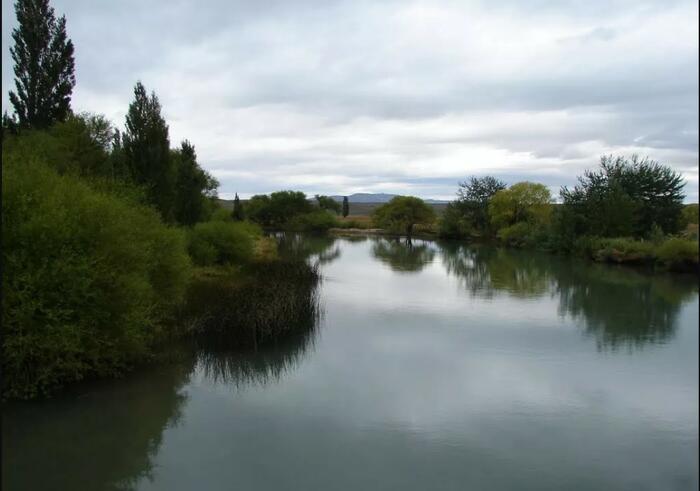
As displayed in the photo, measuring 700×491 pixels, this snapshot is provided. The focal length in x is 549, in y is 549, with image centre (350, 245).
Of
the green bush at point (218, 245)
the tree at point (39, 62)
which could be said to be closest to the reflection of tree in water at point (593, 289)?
the green bush at point (218, 245)

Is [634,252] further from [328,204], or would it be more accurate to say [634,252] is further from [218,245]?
[328,204]

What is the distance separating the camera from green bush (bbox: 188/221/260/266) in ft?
74.1

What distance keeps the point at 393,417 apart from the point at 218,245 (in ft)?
55.3

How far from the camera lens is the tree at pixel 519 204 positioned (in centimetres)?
4934

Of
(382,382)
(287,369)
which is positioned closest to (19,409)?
(287,369)

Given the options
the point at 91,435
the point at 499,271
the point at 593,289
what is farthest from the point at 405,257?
the point at 91,435

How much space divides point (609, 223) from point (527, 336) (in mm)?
23702

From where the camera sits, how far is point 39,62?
20391mm

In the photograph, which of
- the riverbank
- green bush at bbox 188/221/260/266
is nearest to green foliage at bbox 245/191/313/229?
the riverbank

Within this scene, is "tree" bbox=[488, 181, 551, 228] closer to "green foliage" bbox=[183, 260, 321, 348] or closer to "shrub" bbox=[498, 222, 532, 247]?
"shrub" bbox=[498, 222, 532, 247]

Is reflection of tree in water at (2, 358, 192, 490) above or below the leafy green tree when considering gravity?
below

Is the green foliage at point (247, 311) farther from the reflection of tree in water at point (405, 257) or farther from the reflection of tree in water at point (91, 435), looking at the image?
the reflection of tree in water at point (405, 257)

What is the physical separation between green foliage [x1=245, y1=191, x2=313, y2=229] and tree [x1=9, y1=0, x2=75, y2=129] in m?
51.3

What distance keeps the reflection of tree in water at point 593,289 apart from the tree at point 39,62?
17.9 m
